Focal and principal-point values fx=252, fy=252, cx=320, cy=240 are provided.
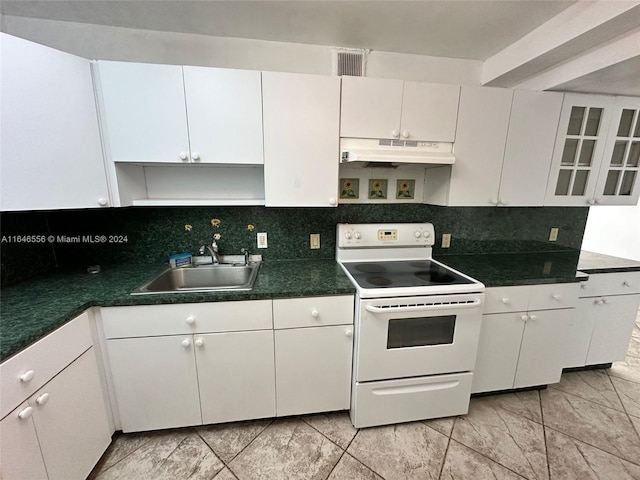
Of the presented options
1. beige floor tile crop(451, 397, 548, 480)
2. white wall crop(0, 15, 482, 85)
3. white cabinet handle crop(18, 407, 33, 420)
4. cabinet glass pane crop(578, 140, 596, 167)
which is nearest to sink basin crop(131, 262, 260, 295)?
white cabinet handle crop(18, 407, 33, 420)

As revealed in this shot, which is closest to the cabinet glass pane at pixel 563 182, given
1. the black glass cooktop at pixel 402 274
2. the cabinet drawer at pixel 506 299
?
the cabinet drawer at pixel 506 299

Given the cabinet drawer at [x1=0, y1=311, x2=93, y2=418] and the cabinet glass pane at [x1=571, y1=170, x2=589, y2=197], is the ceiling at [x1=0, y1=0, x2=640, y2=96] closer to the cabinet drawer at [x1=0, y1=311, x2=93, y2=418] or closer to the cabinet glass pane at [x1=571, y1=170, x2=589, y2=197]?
the cabinet glass pane at [x1=571, y1=170, x2=589, y2=197]

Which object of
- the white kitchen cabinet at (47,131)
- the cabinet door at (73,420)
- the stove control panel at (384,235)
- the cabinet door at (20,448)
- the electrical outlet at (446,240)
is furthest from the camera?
the electrical outlet at (446,240)

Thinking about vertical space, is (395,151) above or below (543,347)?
above

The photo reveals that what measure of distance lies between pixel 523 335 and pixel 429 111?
64.1 inches

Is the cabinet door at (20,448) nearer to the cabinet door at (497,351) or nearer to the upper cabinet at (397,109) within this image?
the upper cabinet at (397,109)

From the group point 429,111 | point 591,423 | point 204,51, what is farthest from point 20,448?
point 591,423

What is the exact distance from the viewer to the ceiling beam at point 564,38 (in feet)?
3.97

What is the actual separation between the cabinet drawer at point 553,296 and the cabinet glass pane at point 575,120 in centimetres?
109

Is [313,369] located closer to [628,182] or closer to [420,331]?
[420,331]

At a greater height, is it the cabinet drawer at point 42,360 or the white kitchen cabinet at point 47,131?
the white kitchen cabinet at point 47,131

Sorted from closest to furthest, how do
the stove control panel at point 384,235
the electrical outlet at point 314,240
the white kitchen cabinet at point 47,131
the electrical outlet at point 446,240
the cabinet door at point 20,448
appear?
the cabinet door at point 20,448 → the white kitchen cabinet at point 47,131 → the stove control panel at point 384,235 → the electrical outlet at point 314,240 → the electrical outlet at point 446,240

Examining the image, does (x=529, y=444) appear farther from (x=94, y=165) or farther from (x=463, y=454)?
(x=94, y=165)

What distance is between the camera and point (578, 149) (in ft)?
5.99
